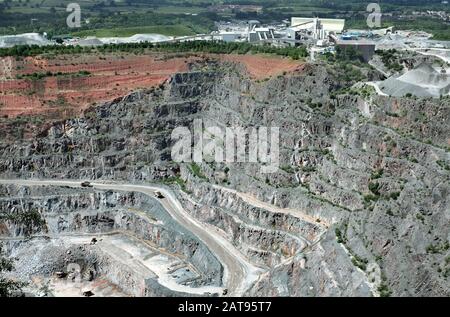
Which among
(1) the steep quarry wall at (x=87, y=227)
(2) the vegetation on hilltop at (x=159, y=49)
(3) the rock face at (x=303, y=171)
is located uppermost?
(2) the vegetation on hilltop at (x=159, y=49)

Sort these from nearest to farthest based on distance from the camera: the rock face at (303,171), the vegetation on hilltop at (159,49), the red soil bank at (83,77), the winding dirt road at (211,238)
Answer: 1. the rock face at (303,171)
2. the winding dirt road at (211,238)
3. the red soil bank at (83,77)
4. the vegetation on hilltop at (159,49)

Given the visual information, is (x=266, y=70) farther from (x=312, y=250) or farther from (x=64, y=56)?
(x=312, y=250)

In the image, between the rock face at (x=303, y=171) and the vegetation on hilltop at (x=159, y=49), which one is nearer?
the rock face at (x=303, y=171)

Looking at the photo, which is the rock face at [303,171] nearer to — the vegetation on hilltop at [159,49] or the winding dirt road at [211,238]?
the winding dirt road at [211,238]

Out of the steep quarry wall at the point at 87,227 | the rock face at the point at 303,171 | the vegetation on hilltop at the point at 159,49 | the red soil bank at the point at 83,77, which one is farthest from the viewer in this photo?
the vegetation on hilltop at the point at 159,49

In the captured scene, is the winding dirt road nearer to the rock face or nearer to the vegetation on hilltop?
the rock face

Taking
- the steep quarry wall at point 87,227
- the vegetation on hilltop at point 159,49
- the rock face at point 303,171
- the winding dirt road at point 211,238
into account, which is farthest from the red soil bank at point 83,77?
the steep quarry wall at point 87,227

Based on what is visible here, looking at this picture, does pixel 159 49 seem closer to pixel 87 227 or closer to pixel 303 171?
pixel 87 227

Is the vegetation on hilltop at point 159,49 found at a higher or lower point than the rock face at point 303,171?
higher

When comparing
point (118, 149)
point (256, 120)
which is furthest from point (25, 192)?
point (256, 120)
